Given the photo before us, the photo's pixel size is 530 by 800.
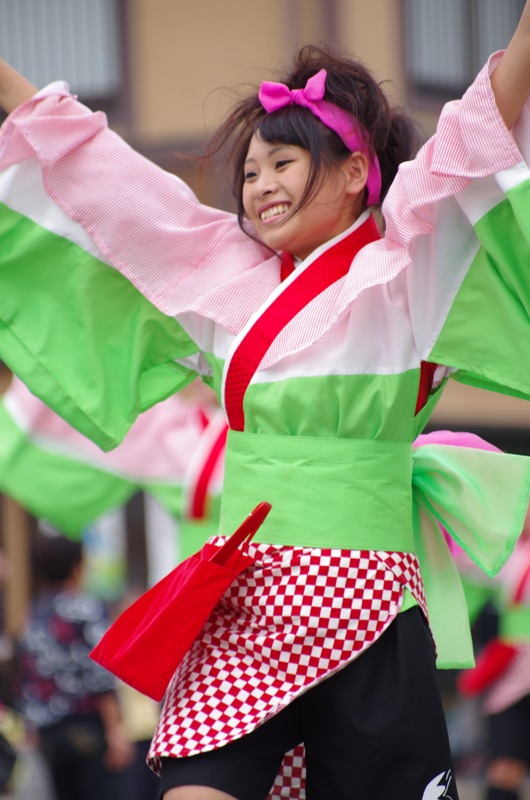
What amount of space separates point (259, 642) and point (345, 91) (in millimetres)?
1075

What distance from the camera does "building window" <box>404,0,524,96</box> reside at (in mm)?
9711

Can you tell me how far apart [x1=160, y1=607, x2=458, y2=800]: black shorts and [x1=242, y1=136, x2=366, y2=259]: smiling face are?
0.74m

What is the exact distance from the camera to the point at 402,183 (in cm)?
247

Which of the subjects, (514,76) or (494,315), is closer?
(514,76)

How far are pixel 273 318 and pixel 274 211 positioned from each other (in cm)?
22

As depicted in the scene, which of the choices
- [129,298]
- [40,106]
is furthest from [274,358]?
[40,106]

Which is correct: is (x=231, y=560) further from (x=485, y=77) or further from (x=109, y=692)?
(x=109, y=692)

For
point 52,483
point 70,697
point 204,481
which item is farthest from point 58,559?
point 204,481

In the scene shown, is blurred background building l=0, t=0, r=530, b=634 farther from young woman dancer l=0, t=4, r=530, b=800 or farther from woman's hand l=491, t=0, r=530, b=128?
woman's hand l=491, t=0, r=530, b=128

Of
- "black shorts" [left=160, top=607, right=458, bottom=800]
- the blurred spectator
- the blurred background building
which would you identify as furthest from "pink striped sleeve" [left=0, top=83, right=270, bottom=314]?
the blurred background building

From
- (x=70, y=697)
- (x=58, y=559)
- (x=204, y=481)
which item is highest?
(x=204, y=481)

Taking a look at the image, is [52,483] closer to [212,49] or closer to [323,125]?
[323,125]

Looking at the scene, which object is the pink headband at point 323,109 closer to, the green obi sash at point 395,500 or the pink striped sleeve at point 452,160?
the pink striped sleeve at point 452,160

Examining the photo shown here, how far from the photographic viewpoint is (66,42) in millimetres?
10367
